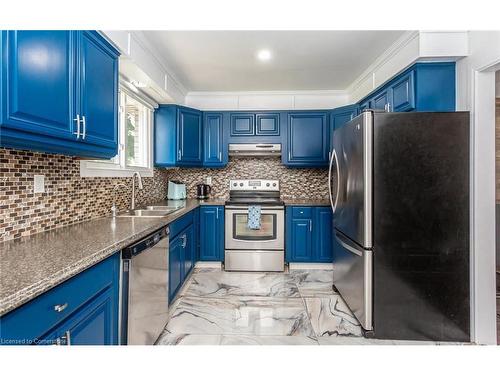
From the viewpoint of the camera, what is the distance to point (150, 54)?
2.53m

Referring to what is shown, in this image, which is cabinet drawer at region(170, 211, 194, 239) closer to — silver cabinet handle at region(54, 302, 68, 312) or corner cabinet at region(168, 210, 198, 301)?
corner cabinet at region(168, 210, 198, 301)

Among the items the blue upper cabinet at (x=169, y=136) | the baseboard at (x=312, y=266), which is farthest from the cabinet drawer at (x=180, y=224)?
the baseboard at (x=312, y=266)

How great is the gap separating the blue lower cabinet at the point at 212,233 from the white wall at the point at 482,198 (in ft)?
8.51

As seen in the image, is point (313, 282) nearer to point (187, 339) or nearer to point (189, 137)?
point (187, 339)

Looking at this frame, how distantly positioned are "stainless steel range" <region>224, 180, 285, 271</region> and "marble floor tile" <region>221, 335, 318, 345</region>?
4.86 ft

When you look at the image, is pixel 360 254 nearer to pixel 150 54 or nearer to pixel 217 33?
pixel 217 33

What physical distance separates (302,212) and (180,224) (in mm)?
1640

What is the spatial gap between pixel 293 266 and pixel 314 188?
1221 millimetres

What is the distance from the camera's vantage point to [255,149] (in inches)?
152

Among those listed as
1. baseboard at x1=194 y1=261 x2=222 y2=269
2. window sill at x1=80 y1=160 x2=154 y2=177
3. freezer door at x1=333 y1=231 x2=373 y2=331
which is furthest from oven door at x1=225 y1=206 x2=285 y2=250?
window sill at x1=80 y1=160 x2=154 y2=177

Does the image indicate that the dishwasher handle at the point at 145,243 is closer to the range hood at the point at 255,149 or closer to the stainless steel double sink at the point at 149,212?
the stainless steel double sink at the point at 149,212

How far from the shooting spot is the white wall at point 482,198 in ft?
6.47

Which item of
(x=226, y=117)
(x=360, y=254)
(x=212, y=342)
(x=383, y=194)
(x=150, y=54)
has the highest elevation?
(x=150, y=54)
